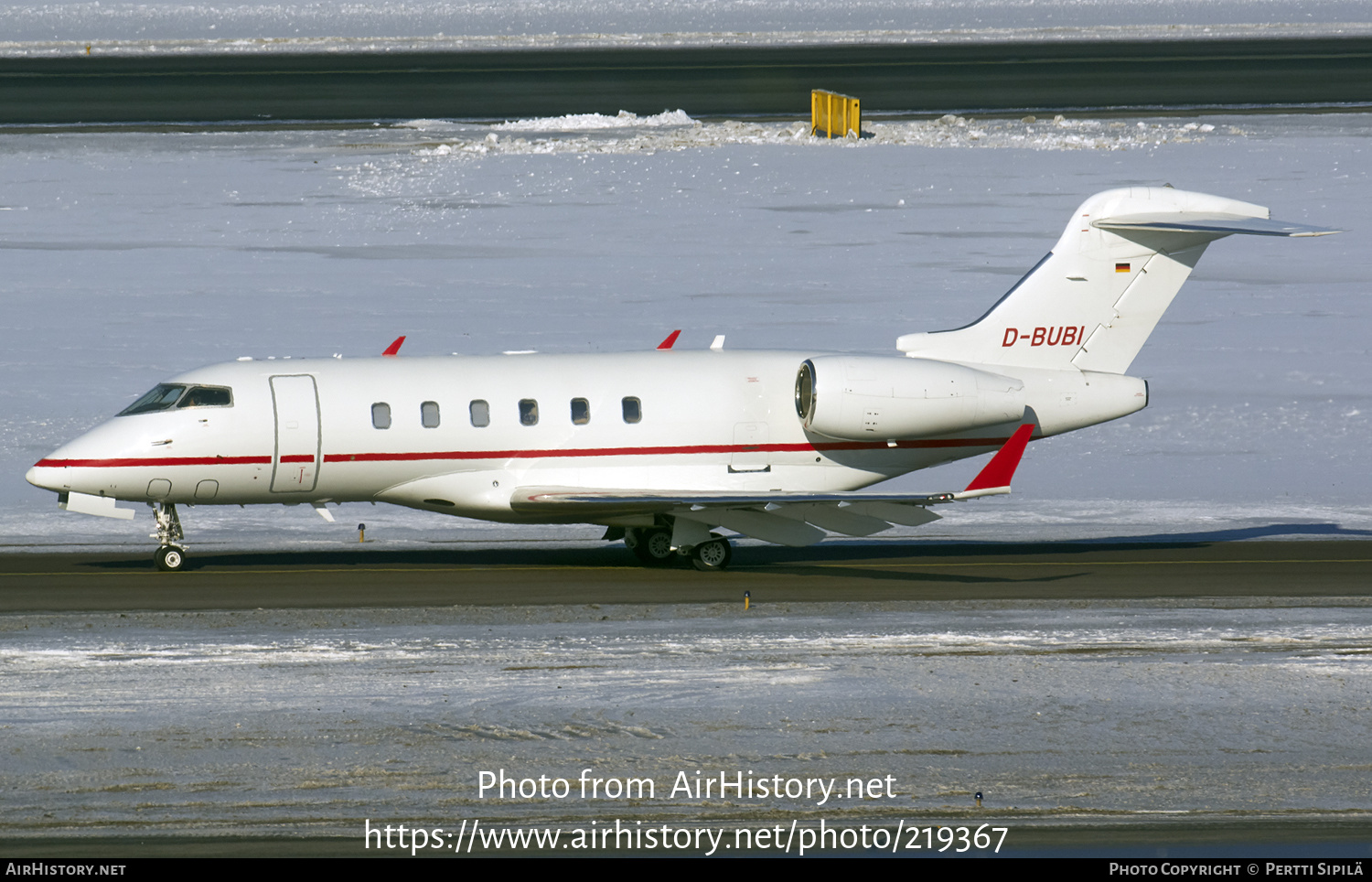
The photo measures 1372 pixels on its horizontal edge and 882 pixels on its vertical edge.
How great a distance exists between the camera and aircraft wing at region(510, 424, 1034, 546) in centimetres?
2122

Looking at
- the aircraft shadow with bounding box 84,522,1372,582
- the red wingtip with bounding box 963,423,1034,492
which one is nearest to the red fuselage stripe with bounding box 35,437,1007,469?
the aircraft shadow with bounding box 84,522,1372,582

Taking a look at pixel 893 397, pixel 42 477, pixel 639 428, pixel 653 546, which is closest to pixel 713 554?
pixel 653 546

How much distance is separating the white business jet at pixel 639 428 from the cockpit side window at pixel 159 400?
0.02m

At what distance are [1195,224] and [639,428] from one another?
8.04 meters

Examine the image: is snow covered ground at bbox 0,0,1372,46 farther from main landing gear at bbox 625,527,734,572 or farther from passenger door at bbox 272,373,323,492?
passenger door at bbox 272,373,323,492

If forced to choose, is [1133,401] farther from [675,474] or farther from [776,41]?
[776,41]

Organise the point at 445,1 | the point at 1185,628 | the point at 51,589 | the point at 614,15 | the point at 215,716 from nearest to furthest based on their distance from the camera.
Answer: the point at 215,716, the point at 1185,628, the point at 51,589, the point at 614,15, the point at 445,1

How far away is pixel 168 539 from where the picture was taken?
22.0 metres

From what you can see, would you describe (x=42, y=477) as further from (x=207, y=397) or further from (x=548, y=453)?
(x=548, y=453)

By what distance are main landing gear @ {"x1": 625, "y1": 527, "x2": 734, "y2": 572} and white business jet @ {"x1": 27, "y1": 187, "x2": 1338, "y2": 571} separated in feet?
0.10

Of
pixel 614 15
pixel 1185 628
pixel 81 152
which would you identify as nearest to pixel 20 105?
pixel 81 152

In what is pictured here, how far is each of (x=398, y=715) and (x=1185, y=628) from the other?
28.3 ft

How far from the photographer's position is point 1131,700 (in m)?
15.4

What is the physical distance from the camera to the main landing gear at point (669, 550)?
2248cm
